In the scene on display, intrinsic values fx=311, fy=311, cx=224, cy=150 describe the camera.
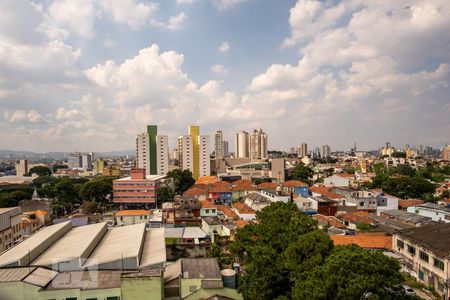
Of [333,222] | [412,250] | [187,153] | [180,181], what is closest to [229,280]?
[412,250]

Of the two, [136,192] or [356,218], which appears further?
[136,192]

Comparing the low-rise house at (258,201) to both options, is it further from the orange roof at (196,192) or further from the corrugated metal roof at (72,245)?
the corrugated metal roof at (72,245)

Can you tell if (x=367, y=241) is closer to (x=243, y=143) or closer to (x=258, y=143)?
(x=258, y=143)

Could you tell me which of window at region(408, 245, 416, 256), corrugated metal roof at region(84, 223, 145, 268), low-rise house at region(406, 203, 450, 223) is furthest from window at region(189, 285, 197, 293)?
low-rise house at region(406, 203, 450, 223)

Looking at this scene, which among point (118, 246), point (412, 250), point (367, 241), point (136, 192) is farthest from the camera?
point (136, 192)

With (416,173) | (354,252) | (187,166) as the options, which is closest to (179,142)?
(187,166)

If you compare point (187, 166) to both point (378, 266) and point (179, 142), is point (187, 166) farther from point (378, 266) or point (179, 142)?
point (378, 266)

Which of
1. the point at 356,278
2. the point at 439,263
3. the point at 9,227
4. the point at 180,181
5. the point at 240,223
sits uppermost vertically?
the point at 356,278
